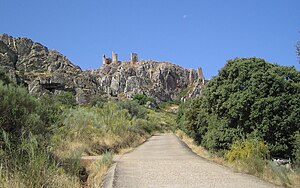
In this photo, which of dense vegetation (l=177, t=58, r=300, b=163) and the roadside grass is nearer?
the roadside grass

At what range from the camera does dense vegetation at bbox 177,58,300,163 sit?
14.9m

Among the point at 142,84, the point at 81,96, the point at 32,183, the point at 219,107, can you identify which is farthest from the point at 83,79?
the point at 32,183

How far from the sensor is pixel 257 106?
15.2m

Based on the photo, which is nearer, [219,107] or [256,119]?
[256,119]

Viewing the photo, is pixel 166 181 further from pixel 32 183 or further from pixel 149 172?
pixel 32 183

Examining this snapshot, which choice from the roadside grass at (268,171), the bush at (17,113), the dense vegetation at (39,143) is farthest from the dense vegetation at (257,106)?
the bush at (17,113)

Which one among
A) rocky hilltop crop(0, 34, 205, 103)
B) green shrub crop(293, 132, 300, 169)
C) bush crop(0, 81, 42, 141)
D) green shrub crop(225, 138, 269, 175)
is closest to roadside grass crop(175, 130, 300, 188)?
green shrub crop(225, 138, 269, 175)

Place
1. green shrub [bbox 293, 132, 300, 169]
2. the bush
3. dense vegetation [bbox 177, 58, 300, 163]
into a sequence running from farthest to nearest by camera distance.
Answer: dense vegetation [bbox 177, 58, 300, 163] < green shrub [bbox 293, 132, 300, 169] < the bush

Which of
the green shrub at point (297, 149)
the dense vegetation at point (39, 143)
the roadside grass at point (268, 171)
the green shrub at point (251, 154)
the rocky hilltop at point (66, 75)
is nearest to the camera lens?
the dense vegetation at point (39, 143)

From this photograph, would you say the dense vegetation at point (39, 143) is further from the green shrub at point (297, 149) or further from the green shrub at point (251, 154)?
the green shrub at point (297, 149)

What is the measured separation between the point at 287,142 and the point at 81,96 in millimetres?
84449

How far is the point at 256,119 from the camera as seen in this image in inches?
611

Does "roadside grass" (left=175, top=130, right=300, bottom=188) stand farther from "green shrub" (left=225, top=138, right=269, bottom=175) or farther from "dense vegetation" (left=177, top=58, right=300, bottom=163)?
"dense vegetation" (left=177, top=58, right=300, bottom=163)

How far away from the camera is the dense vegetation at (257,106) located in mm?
14898
